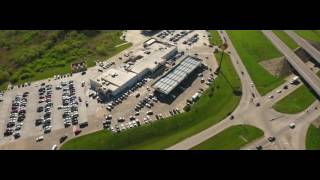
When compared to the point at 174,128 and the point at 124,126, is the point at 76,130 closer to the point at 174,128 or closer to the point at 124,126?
the point at 124,126

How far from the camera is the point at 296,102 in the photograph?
87.5 meters

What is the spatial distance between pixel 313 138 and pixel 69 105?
64619mm

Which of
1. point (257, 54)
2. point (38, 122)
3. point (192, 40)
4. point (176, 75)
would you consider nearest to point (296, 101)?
point (257, 54)

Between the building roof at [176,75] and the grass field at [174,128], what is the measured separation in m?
8.69

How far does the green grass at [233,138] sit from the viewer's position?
7562 centimetres

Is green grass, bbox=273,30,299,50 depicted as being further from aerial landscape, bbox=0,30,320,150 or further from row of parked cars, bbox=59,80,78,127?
row of parked cars, bbox=59,80,78,127

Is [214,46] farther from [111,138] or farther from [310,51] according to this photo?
[111,138]

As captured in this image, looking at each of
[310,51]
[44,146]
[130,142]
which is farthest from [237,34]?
[44,146]

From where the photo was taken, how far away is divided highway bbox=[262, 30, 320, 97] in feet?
305

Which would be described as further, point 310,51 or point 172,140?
point 310,51

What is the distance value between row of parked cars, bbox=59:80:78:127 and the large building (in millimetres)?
6635

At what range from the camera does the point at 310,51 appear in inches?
4186

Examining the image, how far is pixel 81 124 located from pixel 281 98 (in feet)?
184

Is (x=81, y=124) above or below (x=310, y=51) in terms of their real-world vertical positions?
below
